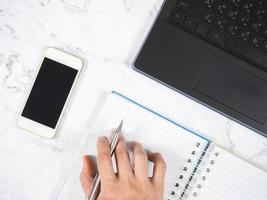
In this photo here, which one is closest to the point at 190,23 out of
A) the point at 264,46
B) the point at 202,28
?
the point at 202,28

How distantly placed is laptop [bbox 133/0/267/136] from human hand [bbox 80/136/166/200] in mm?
140

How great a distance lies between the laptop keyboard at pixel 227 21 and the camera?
588 mm

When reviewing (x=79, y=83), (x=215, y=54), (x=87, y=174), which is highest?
(x=215, y=54)

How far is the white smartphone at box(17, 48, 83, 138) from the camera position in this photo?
0.65 meters

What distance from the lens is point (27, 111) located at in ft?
2.16

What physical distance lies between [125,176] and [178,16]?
0.95ft

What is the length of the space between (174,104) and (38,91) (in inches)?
10.3

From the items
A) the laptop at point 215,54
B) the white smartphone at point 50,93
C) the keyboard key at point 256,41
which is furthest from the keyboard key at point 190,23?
the white smartphone at point 50,93

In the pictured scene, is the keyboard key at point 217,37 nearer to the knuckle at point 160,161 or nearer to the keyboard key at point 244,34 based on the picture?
the keyboard key at point 244,34

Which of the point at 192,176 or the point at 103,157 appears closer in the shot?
the point at 103,157

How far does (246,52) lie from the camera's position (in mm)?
610

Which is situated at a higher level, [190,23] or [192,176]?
[190,23]

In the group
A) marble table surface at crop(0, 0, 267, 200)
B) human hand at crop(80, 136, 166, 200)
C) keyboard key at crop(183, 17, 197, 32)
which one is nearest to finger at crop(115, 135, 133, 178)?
human hand at crop(80, 136, 166, 200)

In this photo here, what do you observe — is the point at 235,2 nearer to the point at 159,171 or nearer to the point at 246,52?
the point at 246,52
